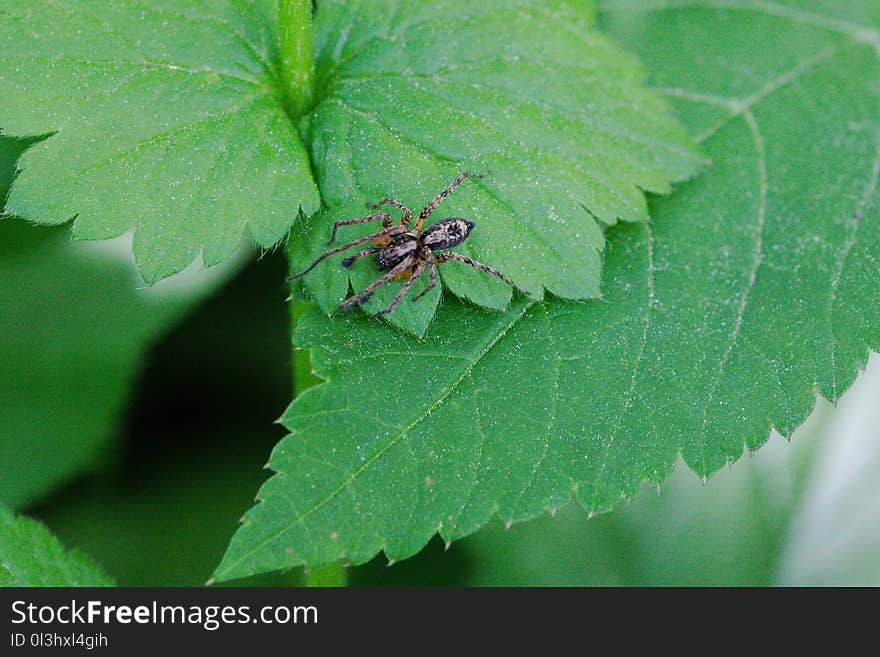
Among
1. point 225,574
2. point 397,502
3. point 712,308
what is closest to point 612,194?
point 712,308

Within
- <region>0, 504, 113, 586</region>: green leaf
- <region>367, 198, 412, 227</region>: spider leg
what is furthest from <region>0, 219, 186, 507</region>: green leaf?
<region>367, 198, 412, 227</region>: spider leg

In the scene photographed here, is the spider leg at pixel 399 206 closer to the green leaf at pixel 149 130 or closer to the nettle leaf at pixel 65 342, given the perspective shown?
the green leaf at pixel 149 130

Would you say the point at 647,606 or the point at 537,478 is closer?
the point at 537,478

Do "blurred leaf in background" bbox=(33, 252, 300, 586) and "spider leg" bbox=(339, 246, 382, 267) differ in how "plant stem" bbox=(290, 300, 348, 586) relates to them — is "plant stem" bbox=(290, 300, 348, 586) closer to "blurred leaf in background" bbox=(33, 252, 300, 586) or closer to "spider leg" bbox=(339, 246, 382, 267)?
"spider leg" bbox=(339, 246, 382, 267)

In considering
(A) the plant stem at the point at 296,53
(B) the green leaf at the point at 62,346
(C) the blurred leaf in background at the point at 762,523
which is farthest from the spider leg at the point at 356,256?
(C) the blurred leaf in background at the point at 762,523

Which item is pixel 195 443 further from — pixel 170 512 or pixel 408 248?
pixel 408 248

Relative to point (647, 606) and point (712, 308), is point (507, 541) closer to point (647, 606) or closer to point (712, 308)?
point (647, 606)
